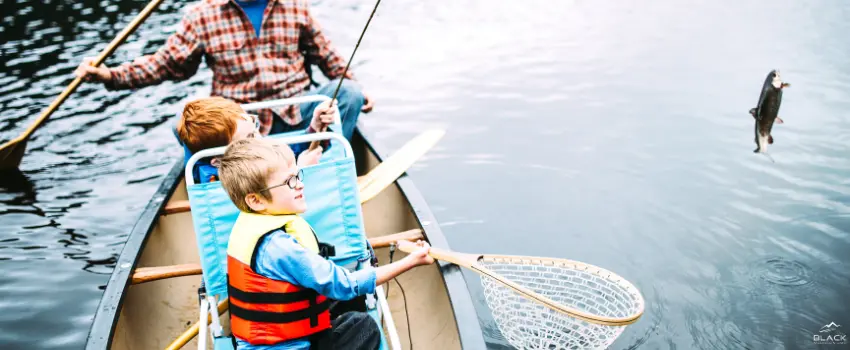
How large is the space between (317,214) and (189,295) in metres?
1.43

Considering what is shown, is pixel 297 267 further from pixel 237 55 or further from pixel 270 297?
pixel 237 55

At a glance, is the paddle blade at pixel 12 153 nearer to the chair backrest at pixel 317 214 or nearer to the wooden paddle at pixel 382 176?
the wooden paddle at pixel 382 176

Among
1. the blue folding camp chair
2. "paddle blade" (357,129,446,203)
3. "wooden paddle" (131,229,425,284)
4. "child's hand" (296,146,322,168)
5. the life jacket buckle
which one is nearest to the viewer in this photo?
the life jacket buckle

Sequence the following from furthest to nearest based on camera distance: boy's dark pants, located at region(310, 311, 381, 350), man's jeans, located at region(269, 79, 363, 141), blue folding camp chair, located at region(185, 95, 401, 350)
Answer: man's jeans, located at region(269, 79, 363, 141), blue folding camp chair, located at region(185, 95, 401, 350), boy's dark pants, located at region(310, 311, 381, 350)

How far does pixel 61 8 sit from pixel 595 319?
37.4ft

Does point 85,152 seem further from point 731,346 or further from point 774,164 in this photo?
point 774,164

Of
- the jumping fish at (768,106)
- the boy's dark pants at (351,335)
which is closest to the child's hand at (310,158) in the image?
the boy's dark pants at (351,335)

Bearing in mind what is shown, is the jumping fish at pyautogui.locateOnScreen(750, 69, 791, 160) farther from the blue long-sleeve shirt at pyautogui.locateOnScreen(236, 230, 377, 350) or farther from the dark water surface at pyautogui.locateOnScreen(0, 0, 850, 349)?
the blue long-sleeve shirt at pyautogui.locateOnScreen(236, 230, 377, 350)

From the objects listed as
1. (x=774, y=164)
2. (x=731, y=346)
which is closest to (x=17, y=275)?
(x=731, y=346)

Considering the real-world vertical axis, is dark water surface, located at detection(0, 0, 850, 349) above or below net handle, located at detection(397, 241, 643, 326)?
below

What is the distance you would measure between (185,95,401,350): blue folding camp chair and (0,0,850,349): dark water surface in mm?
1856

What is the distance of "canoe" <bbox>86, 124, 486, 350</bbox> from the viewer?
3.22 m

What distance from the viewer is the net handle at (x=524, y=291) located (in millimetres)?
2568

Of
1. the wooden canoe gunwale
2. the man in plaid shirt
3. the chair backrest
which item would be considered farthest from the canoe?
the man in plaid shirt
